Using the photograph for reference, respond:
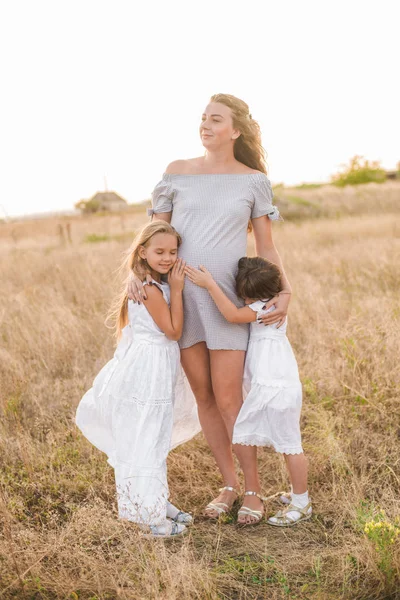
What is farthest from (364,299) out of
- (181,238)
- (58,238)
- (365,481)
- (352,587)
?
(58,238)

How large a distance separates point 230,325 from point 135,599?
1.41m

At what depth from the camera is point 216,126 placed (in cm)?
320

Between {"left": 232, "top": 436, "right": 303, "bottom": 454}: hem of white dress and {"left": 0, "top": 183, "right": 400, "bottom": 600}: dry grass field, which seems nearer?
{"left": 0, "top": 183, "right": 400, "bottom": 600}: dry grass field

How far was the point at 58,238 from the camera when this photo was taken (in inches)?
621

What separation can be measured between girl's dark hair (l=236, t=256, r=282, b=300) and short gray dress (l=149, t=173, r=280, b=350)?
70 millimetres

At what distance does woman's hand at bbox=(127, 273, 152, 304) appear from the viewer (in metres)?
3.14

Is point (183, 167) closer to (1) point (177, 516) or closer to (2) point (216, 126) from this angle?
(2) point (216, 126)

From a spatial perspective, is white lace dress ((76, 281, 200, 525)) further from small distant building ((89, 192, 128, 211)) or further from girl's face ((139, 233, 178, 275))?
small distant building ((89, 192, 128, 211))

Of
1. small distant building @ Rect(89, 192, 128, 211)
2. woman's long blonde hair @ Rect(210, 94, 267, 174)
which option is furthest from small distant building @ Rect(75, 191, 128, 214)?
woman's long blonde hair @ Rect(210, 94, 267, 174)

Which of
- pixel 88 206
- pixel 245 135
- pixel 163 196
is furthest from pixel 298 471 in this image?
pixel 88 206

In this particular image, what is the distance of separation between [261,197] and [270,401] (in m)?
1.11

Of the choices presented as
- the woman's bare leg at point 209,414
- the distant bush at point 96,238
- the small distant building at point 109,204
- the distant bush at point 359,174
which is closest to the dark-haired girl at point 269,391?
the woman's bare leg at point 209,414

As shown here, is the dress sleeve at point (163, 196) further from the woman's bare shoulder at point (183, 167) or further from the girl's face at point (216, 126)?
the girl's face at point (216, 126)

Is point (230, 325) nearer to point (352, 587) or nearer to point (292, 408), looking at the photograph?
point (292, 408)
